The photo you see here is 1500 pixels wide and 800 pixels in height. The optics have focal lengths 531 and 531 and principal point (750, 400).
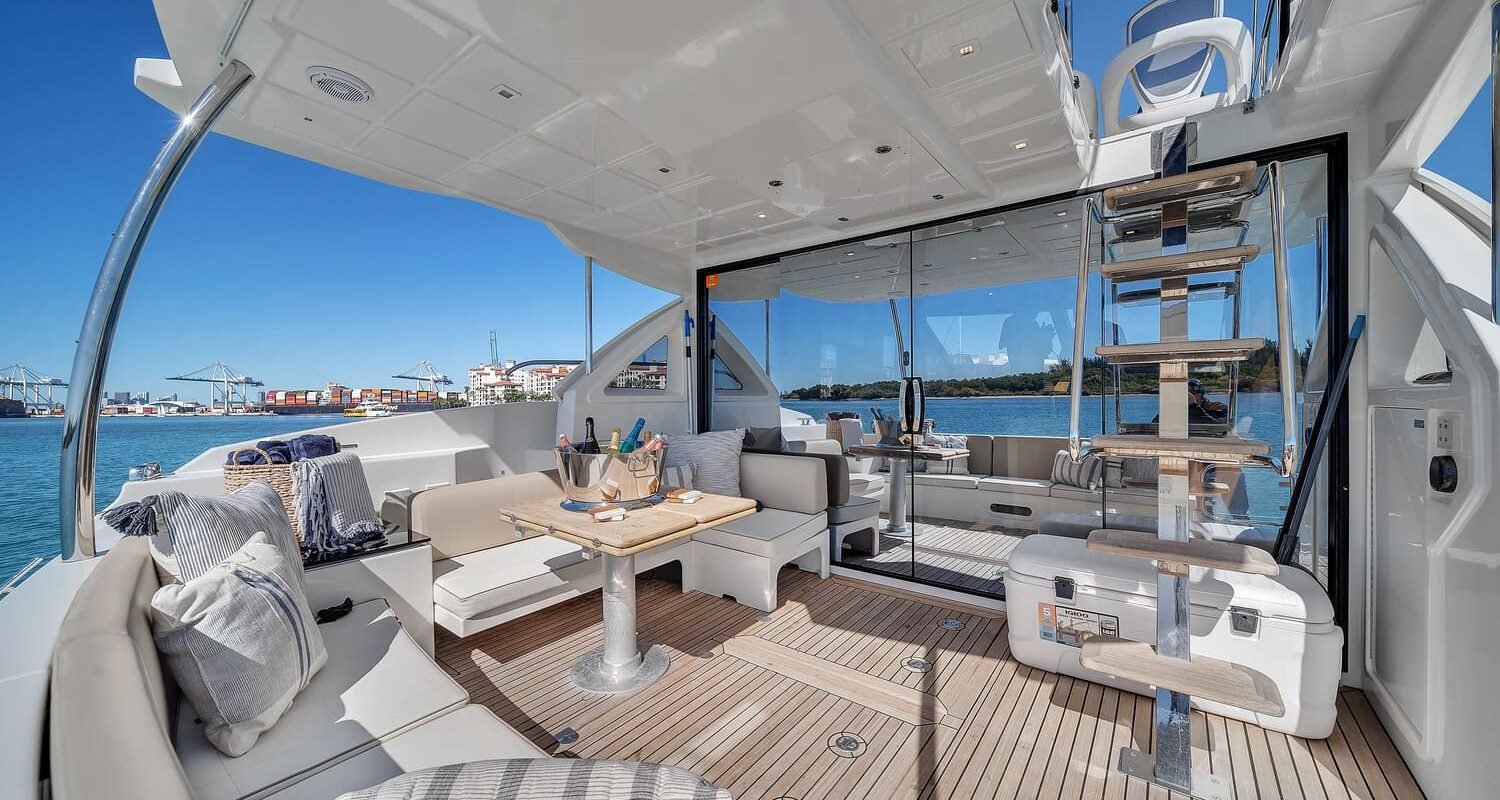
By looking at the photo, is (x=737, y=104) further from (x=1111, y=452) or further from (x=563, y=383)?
(x=563, y=383)

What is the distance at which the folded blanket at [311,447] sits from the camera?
98.1 inches

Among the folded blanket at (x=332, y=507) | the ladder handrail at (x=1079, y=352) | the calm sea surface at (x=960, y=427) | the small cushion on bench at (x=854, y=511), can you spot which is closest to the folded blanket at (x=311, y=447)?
the folded blanket at (x=332, y=507)

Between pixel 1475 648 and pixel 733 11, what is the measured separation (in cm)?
269

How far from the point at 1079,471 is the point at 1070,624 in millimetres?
1086

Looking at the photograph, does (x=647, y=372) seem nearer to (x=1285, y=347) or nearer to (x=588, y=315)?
(x=588, y=315)

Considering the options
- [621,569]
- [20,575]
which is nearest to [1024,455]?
[621,569]

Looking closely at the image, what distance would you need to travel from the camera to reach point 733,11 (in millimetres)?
1586

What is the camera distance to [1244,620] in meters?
1.94

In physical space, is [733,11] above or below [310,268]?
below

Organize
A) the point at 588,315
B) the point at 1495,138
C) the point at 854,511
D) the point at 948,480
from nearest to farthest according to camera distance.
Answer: the point at 1495,138, the point at 948,480, the point at 854,511, the point at 588,315

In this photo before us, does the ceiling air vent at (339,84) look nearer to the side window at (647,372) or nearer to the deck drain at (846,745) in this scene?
the side window at (647,372)

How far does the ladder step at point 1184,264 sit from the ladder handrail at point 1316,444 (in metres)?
1.13

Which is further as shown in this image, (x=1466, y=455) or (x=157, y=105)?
(x=157, y=105)

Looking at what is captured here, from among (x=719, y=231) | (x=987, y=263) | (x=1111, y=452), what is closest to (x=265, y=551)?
(x=1111, y=452)
